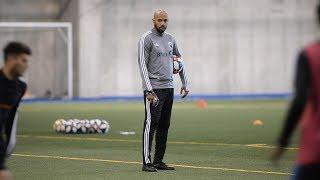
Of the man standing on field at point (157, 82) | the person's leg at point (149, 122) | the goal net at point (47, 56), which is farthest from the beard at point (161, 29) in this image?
the goal net at point (47, 56)

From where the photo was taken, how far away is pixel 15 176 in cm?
1136

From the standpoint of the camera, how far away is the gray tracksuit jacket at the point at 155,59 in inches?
468

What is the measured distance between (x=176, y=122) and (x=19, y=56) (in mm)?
15675

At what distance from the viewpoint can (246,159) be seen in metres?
13.2

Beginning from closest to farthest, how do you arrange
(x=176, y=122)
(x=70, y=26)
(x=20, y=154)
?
(x=20, y=154) < (x=176, y=122) < (x=70, y=26)

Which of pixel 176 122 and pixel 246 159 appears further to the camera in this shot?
pixel 176 122

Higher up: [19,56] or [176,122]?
[19,56]

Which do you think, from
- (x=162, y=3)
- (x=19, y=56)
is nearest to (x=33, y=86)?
(x=162, y=3)

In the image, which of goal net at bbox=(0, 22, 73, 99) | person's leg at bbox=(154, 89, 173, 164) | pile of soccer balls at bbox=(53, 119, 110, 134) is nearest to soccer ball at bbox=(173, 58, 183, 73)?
person's leg at bbox=(154, 89, 173, 164)

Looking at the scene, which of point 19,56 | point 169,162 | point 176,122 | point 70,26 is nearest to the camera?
point 19,56

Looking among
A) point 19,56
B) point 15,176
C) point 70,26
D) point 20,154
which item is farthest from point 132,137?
point 70,26

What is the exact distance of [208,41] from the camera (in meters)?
38.3

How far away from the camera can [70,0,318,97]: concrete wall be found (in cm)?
3722

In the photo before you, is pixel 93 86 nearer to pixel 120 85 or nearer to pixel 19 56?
pixel 120 85
